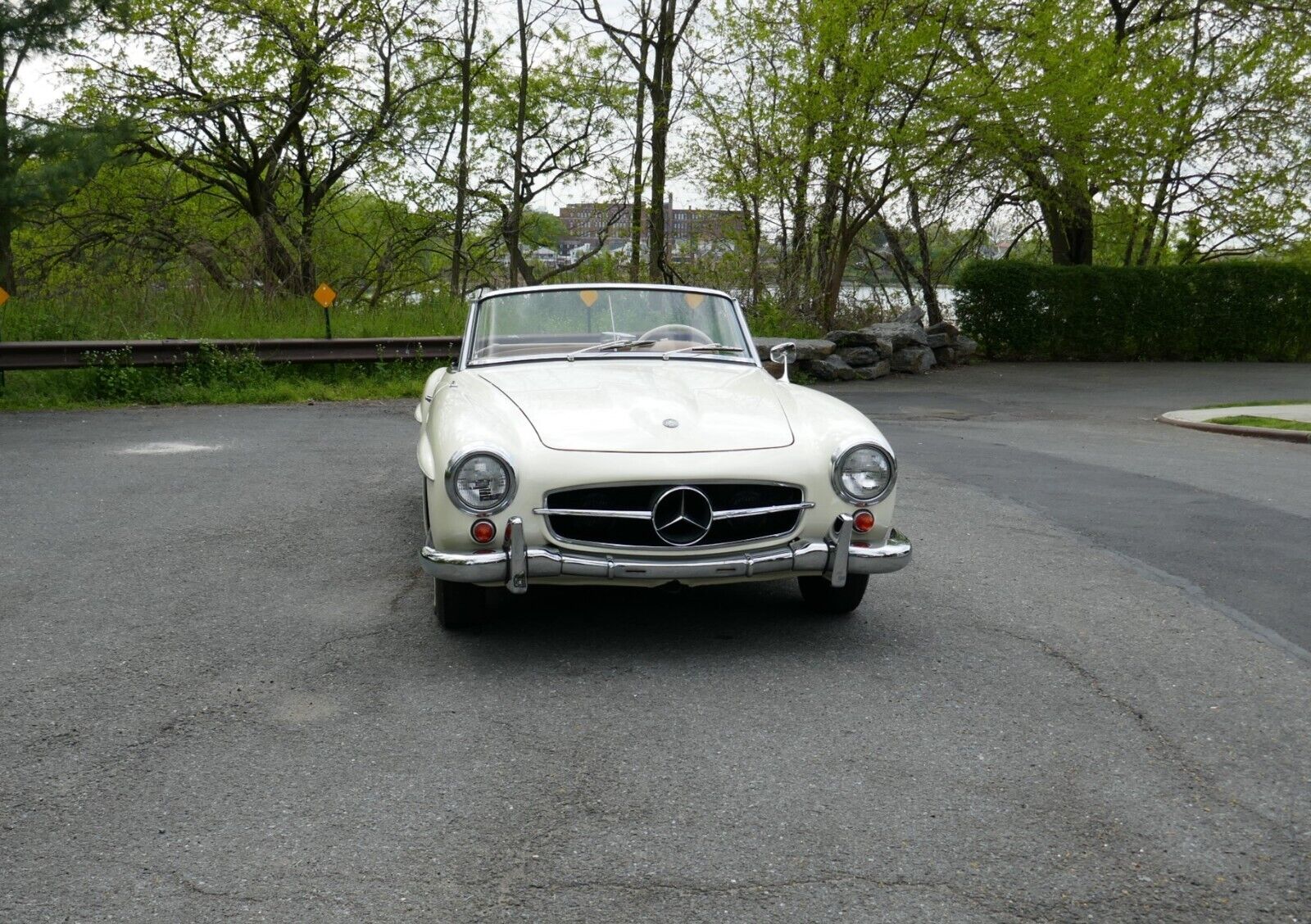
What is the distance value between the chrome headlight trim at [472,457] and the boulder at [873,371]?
16.4 m

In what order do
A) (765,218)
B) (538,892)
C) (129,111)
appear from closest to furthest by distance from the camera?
(538,892), (129,111), (765,218)

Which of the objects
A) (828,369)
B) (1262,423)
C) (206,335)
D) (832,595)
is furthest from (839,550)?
(828,369)

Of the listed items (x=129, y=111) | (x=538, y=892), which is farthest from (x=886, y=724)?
(x=129, y=111)

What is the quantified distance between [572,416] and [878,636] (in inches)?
60.9

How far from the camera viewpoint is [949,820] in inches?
125

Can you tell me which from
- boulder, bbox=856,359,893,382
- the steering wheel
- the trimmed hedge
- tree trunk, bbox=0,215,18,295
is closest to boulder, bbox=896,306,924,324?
the trimmed hedge

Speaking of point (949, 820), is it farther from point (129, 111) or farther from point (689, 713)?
point (129, 111)

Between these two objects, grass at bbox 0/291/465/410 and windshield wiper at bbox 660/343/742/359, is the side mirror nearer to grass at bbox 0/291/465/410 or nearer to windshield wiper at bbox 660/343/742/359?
windshield wiper at bbox 660/343/742/359

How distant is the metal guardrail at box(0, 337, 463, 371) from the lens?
539 inches

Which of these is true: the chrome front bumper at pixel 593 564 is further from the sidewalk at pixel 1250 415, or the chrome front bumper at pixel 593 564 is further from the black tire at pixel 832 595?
the sidewalk at pixel 1250 415

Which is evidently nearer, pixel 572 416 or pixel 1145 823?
pixel 1145 823

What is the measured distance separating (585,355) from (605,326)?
0.28 meters

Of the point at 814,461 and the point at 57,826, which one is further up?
the point at 814,461

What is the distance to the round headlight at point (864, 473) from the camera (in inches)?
181
